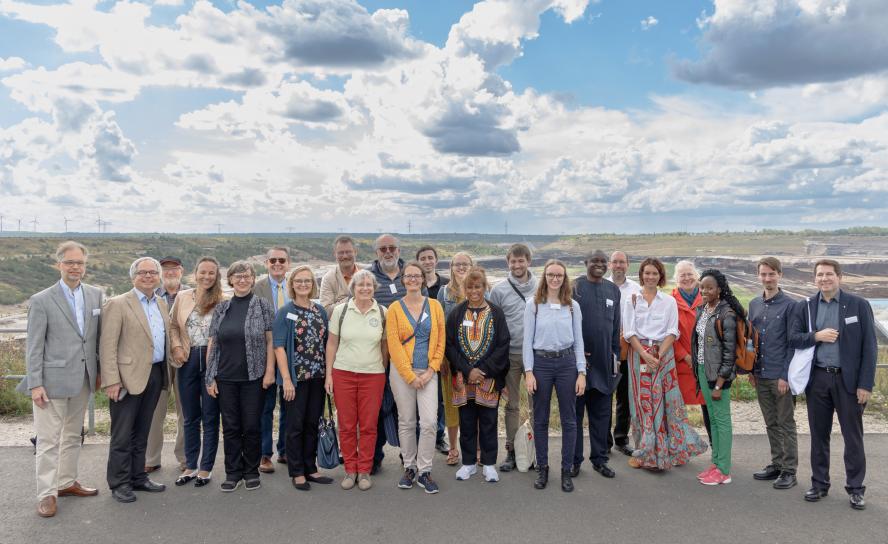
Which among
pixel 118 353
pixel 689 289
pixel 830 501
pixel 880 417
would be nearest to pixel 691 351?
pixel 689 289

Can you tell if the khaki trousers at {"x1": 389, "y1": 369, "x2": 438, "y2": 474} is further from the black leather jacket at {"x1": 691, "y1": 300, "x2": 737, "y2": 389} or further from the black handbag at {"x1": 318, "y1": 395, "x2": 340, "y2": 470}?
the black leather jacket at {"x1": 691, "y1": 300, "x2": 737, "y2": 389}

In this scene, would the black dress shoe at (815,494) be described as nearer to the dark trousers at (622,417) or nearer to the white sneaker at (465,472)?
the dark trousers at (622,417)

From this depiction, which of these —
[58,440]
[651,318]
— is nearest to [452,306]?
[651,318]

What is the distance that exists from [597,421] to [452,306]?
185 cm

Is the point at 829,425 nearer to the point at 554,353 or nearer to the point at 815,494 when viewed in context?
the point at 815,494

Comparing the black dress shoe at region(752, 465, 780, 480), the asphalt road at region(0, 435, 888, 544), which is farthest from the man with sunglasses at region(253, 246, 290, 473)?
the black dress shoe at region(752, 465, 780, 480)

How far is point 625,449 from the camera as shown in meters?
6.16

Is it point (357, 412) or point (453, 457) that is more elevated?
point (357, 412)

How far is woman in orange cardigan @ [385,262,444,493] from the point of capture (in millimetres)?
5281

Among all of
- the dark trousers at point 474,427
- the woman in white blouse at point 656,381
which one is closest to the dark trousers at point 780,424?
the woman in white blouse at point 656,381

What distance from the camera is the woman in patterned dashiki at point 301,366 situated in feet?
17.2

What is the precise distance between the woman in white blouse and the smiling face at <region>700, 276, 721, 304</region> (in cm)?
30

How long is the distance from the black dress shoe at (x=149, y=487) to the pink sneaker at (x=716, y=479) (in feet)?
16.2

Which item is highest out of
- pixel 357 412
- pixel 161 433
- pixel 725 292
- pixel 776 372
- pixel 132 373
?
pixel 725 292
